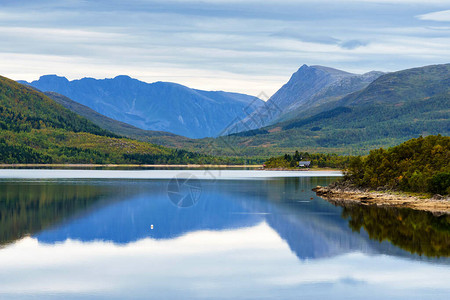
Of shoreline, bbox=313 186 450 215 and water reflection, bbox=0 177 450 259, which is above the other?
shoreline, bbox=313 186 450 215

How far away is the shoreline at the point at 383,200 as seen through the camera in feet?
247

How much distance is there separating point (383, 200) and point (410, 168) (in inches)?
383

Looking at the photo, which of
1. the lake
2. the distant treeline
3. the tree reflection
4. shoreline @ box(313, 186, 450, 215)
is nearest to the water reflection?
the tree reflection

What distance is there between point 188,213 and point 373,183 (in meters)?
34.7

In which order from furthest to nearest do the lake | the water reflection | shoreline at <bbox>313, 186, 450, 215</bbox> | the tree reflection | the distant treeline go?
the distant treeline → shoreline at <bbox>313, 186, 450, 215</bbox> → the water reflection → the tree reflection → the lake

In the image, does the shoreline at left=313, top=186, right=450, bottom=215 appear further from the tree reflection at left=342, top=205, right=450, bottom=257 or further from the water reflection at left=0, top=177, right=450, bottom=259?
the water reflection at left=0, top=177, right=450, bottom=259

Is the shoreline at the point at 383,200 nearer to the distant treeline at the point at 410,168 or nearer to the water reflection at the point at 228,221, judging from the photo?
the distant treeline at the point at 410,168

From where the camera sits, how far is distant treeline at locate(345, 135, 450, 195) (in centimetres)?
8231

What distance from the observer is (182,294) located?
3403 cm

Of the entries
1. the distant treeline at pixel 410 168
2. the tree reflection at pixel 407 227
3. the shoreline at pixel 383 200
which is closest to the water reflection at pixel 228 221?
the tree reflection at pixel 407 227

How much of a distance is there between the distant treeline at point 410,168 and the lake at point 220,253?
1097cm

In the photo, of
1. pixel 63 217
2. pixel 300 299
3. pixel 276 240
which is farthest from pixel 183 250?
pixel 63 217

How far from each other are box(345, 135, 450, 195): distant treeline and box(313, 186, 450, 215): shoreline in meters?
2.30

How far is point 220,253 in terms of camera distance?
47.9m
